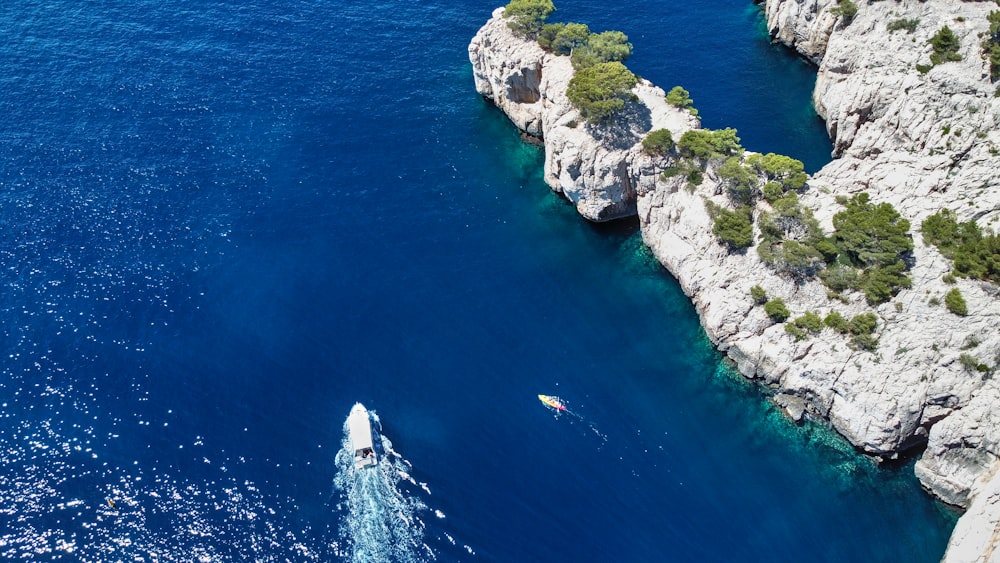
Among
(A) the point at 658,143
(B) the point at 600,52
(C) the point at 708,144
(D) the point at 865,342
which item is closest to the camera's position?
(D) the point at 865,342

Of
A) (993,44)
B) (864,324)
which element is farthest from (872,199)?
(993,44)

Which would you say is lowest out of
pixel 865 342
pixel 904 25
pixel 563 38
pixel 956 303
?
pixel 865 342

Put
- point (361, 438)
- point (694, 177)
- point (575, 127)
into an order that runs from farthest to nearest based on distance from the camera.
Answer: point (575, 127) < point (694, 177) < point (361, 438)

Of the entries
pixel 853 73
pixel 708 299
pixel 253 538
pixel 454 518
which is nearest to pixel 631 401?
pixel 708 299

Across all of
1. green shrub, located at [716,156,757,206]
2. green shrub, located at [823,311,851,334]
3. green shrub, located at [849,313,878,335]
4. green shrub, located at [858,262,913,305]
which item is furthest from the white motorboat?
green shrub, located at [858,262,913,305]

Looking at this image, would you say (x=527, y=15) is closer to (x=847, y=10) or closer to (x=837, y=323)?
(x=847, y=10)

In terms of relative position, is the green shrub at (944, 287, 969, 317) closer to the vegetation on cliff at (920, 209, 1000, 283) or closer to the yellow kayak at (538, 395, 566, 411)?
the vegetation on cliff at (920, 209, 1000, 283)

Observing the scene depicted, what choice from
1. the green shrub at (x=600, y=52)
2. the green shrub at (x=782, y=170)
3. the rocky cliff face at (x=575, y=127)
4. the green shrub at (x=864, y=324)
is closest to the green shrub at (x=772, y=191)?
the green shrub at (x=782, y=170)
